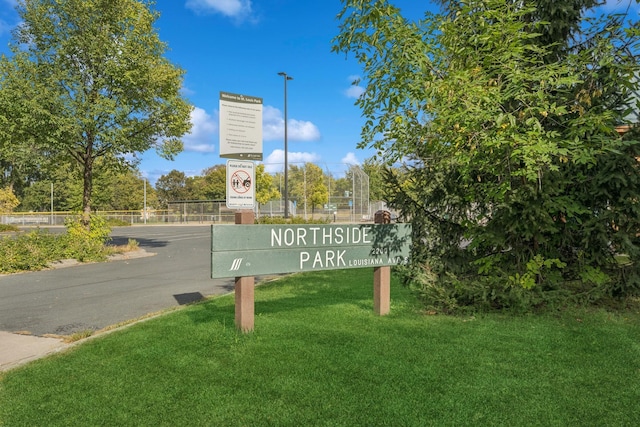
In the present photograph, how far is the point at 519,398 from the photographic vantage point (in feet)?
11.1

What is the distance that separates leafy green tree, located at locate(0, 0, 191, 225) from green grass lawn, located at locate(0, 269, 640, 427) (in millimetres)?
10410

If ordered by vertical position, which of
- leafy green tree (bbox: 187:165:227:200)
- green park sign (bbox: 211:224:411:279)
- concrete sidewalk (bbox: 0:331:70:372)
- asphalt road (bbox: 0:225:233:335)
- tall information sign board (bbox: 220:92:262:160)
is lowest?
asphalt road (bbox: 0:225:233:335)

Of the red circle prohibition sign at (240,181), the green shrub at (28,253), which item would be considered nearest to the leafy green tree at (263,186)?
the green shrub at (28,253)

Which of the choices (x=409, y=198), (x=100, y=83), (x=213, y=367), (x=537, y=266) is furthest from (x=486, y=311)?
(x=100, y=83)

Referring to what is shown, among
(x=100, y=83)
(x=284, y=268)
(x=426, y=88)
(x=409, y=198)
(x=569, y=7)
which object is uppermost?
(x=100, y=83)

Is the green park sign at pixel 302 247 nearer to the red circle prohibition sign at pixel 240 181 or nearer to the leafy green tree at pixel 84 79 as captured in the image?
the red circle prohibition sign at pixel 240 181

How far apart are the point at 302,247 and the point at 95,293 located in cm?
530

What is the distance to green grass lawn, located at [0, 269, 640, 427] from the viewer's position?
3.14 metres

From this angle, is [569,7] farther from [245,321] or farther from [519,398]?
[245,321]

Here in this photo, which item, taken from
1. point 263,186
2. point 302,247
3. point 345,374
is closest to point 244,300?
point 302,247

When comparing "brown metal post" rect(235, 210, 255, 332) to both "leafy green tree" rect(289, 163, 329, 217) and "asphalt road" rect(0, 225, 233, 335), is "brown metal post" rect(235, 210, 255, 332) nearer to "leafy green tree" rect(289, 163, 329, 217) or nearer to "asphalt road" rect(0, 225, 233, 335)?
"asphalt road" rect(0, 225, 233, 335)

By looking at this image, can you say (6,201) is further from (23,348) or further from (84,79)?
(23,348)

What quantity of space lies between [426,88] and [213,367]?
10.7 ft

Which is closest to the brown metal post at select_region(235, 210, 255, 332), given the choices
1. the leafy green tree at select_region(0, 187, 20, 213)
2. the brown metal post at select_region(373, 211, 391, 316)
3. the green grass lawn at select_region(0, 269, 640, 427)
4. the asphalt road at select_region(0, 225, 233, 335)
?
the green grass lawn at select_region(0, 269, 640, 427)
